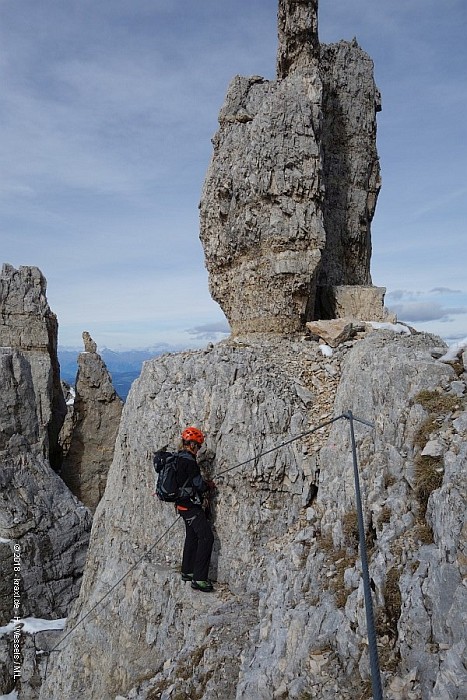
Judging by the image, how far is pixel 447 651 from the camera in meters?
5.71

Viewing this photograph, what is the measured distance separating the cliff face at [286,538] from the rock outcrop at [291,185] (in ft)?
7.00

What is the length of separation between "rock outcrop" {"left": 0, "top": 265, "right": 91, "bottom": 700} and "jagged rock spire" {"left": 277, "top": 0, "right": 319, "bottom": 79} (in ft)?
60.5

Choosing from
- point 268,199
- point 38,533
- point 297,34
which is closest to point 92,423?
point 38,533

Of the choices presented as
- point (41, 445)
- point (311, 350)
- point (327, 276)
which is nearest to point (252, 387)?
point (311, 350)

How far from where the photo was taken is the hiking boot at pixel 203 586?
11.4 meters

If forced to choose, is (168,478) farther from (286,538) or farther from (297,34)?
(297,34)

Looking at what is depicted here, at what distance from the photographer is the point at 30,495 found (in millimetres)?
25250

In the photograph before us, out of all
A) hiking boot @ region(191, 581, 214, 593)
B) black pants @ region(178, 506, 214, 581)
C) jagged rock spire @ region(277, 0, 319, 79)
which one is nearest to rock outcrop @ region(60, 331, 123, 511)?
jagged rock spire @ region(277, 0, 319, 79)

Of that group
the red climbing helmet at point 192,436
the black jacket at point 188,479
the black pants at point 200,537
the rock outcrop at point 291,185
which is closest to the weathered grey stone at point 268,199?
the rock outcrop at point 291,185

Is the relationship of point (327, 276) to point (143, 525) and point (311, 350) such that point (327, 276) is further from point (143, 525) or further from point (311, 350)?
point (143, 525)

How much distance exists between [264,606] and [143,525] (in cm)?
460

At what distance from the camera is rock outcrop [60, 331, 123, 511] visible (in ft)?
98.5

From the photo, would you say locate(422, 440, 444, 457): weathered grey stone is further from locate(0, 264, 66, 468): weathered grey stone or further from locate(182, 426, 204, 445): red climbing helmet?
locate(0, 264, 66, 468): weathered grey stone

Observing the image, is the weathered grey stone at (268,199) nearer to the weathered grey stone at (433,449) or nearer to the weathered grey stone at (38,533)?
the weathered grey stone at (433,449)
